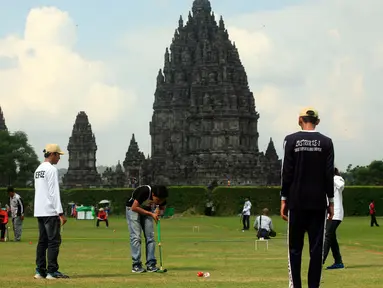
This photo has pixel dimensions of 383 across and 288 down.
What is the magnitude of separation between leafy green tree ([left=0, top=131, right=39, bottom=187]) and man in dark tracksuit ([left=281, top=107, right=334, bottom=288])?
14528 centimetres

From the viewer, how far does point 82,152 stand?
526 ft

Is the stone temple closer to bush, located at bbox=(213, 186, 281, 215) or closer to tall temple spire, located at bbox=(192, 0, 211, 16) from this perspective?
tall temple spire, located at bbox=(192, 0, 211, 16)

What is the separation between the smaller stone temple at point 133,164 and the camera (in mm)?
141750

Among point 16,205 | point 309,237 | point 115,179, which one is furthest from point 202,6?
point 309,237

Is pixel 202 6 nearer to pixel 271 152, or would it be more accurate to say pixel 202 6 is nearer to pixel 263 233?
pixel 271 152

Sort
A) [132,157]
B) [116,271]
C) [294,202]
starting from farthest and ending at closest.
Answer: [132,157], [116,271], [294,202]

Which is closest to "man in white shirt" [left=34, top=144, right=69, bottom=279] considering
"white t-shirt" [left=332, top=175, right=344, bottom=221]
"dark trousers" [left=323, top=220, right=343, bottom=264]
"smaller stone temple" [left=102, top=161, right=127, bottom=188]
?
"dark trousers" [left=323, top=220, right=343, bottom=264]

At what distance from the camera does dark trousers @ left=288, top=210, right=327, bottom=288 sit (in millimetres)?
11828

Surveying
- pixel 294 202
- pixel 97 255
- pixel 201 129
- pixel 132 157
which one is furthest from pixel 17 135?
pixel 294 202

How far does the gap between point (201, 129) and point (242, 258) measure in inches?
4465

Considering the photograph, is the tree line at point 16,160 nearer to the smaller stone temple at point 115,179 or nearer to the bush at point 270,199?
the smaller stone temple at point 115,179

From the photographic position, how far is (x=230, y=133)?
133m

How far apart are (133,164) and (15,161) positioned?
980 inches

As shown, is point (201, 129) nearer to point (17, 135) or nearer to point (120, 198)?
point (17, 135)
